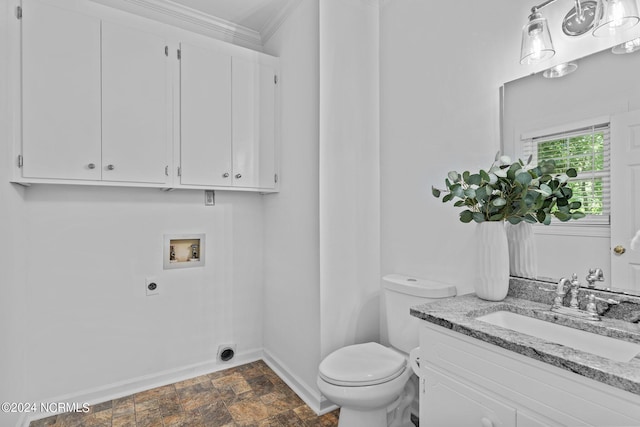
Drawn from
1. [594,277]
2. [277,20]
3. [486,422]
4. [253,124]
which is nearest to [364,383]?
[486,422]

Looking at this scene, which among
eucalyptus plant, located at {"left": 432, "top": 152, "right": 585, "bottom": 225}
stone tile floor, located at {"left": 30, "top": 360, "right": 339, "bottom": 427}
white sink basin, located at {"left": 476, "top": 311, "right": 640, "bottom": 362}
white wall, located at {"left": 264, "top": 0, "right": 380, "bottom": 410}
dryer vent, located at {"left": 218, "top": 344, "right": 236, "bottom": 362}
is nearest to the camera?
white sink basin, located at {"left": 476, "top": 311, "right": 640, "bottom": 362}

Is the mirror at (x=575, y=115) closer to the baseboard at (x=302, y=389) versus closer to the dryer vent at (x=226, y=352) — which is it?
the baseboard at (x=302, y=389)

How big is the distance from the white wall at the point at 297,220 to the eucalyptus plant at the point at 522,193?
935 millimetres

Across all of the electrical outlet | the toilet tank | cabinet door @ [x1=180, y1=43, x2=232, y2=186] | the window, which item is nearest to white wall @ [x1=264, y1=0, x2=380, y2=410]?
the toilet tank

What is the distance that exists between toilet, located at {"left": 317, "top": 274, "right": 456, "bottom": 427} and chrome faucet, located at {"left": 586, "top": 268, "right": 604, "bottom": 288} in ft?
1.86

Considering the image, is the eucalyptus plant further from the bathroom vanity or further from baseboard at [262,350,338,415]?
baseboard at [262,350,338,415]

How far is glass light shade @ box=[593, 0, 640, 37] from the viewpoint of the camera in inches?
41.3

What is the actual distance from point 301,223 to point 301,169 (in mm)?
359

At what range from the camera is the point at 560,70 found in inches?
49.7

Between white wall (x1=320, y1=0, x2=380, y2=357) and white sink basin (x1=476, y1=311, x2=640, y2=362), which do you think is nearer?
white sink basin (x1=476, y1=311, x2=640, y2=362)

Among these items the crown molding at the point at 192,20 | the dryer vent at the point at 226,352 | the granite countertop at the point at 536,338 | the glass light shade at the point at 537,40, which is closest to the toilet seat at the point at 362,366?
Result: the granite countertop at the point at 536,338

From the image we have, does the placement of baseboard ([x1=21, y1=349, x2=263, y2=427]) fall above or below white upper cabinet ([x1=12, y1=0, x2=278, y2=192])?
below

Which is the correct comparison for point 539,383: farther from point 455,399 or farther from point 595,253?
point 595,253

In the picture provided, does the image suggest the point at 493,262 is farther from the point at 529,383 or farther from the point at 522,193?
the point at 529,383
